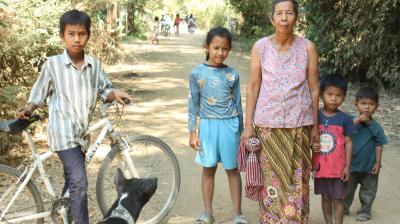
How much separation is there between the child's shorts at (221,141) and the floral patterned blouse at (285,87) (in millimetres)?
559

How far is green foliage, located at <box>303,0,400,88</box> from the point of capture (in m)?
9.93

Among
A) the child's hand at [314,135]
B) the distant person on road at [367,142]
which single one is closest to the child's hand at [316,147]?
the child's hand at [314,135]

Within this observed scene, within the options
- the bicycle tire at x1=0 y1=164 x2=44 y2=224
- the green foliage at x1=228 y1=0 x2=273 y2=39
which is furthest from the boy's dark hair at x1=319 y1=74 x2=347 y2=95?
the green foliage at x1=228 y1=0 x2=273 y2=39

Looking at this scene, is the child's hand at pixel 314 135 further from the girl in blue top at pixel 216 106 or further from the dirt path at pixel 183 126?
the dirt path at pixel 183 126

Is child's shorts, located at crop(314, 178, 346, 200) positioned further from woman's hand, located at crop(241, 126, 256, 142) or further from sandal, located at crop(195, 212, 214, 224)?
sandal, located at crop(195, 212, 214, 224)

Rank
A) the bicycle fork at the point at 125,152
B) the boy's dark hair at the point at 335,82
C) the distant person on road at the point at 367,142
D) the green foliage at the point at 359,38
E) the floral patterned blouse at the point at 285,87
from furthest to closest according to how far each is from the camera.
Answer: the green foliage at the point at 359,38, the distant person on road at the point at 367,142, the bicycle fork at the point at 125,152, the boy's dark hair at the point at 335,82, the floral patterned blouse at the point at 285,87

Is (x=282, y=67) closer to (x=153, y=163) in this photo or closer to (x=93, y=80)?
(x=93, y=80)

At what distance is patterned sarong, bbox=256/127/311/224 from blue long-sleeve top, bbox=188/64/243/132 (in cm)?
49

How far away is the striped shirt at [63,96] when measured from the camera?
3412 mm

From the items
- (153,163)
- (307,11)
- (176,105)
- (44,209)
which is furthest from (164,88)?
(44,209)

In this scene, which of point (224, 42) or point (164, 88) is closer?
point (224, 42)

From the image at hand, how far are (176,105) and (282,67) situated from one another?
20.8ft

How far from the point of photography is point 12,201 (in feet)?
11.8

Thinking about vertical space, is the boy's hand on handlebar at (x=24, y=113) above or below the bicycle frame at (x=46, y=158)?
above
